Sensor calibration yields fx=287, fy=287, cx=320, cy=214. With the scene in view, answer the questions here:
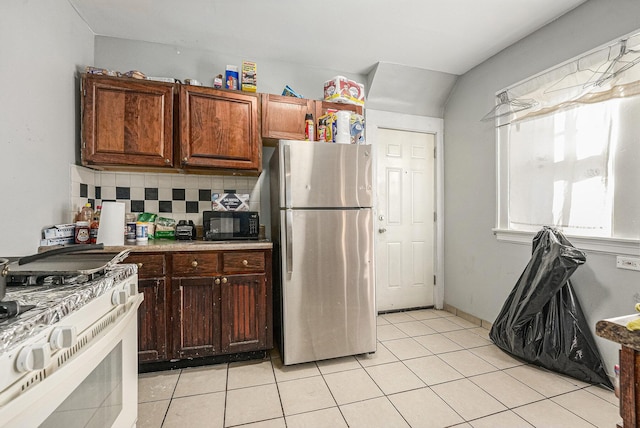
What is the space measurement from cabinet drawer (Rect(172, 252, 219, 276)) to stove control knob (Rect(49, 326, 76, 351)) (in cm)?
140

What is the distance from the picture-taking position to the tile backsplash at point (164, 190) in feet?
8.13

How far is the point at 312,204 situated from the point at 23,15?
202 cm

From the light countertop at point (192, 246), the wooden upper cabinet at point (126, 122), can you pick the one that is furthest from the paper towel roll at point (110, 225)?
the wooden upper cabinet at point (126, 122)

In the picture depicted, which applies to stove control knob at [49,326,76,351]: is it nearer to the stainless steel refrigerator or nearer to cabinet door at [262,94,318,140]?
the stainless steel refrigerator

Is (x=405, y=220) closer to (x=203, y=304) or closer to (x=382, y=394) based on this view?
(x=382, y=394)

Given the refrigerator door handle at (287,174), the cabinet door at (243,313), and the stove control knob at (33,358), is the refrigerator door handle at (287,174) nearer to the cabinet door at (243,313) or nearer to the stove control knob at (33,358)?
the cabinet door at (243,313)

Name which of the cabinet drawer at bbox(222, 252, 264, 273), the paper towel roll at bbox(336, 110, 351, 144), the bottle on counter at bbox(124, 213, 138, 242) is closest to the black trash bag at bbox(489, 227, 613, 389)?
the paper towel roll at bbox(336, 110, 351, 144)

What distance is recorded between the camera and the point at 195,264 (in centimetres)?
208

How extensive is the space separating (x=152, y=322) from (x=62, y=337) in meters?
1.51

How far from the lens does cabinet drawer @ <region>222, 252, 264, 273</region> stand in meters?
2.15

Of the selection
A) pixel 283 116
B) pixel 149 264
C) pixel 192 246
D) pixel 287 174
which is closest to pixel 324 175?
pixel 287 174

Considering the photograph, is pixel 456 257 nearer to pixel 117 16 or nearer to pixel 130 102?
pixel 130 102

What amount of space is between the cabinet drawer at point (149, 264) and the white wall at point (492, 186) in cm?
289

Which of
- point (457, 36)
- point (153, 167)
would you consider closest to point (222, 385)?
point (153, 167)
